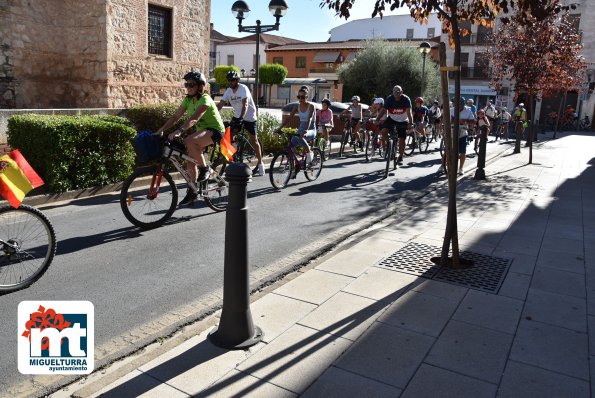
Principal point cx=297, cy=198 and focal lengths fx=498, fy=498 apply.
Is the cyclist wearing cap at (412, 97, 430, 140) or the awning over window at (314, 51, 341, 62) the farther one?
the awning over window at (314, 51, 341, 62)

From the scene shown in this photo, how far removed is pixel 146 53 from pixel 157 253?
11375 mm

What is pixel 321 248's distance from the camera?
18.3ft

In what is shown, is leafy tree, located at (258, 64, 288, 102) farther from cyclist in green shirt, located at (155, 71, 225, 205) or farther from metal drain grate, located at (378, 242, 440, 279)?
metal drain grate, located at (378, 242, 440, 279)

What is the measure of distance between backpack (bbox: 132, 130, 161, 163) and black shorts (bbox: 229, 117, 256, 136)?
3269 mm

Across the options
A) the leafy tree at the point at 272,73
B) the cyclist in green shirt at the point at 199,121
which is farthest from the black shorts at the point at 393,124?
the leafy tree at the point at 272,73

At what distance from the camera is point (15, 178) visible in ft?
13.0

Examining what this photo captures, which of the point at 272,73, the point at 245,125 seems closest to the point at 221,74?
the point at 272,73

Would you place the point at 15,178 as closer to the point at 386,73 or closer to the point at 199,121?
the point at 199,121

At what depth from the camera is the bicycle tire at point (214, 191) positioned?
687cm

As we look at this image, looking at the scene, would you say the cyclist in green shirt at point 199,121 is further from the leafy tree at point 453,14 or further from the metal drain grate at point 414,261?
the metal drain grate at point 414,261

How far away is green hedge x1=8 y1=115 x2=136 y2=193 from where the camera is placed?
7.38 meters

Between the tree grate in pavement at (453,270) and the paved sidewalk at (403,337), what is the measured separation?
45 mm

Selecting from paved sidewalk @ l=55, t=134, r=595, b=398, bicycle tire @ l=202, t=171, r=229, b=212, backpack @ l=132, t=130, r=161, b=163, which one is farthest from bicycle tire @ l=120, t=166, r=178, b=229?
paved sidewalk @ l=55, t=134, r=595, b=398

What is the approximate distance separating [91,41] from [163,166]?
9.57 metres
